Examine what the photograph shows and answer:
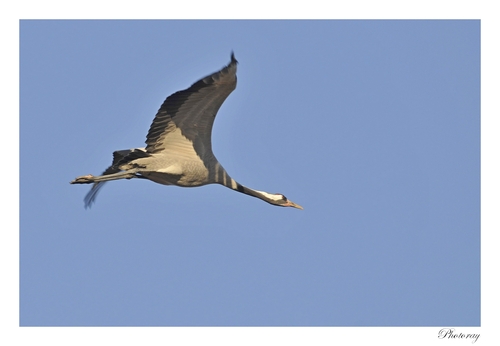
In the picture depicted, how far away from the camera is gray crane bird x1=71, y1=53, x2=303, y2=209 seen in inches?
690

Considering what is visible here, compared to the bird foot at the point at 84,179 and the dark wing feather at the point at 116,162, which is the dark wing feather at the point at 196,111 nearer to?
the dark wing feather at the point at 116,162

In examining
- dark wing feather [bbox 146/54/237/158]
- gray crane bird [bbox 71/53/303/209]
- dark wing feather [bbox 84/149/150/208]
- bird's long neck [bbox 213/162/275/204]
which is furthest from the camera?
bird's long neck [bbox 213/162/275/204]

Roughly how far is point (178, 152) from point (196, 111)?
48.2 inches

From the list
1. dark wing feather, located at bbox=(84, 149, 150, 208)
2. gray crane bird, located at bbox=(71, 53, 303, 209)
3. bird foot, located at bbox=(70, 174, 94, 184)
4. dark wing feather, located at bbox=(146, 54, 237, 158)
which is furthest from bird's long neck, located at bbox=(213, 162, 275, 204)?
bird foot, located at bbox=(70, 174, 94, 184)

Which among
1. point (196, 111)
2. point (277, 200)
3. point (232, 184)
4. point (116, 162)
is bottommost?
point (277, 200)

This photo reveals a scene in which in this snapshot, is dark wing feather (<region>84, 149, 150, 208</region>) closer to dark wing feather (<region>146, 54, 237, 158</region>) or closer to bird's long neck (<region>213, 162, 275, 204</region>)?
dark wing feather (<region>146, 54, 237, 158</region>)

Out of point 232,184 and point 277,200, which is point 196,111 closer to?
point 232,184

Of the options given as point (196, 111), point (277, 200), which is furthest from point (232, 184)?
point (196, 111)

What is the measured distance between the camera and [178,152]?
18.5 m

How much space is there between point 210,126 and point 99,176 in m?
2.65
